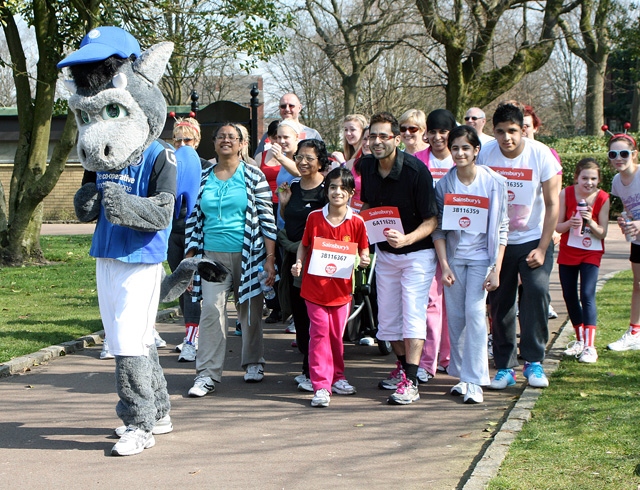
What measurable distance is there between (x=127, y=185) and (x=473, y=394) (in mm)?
2944

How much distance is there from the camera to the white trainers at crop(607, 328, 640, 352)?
801 centimetres

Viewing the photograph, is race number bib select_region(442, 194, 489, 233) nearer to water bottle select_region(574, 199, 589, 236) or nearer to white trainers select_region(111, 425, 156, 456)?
water bottle select_region(574, 199, 589, 236)

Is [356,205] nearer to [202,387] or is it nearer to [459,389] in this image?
[459,389]

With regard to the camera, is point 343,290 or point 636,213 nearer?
point 343,290

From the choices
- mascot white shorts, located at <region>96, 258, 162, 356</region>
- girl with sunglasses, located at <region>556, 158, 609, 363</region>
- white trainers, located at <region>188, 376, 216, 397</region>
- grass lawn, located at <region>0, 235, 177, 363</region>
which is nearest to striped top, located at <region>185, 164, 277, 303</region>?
white trainers, located at <region>188, 376, 216, 397</region>

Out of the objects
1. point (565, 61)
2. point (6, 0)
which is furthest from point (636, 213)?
point (565, 61)

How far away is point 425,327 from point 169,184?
237 centimetres

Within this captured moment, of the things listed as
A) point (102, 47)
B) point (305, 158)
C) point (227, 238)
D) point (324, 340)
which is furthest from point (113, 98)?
point (324, 340)

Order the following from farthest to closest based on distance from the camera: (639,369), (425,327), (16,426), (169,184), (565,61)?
(565,61)
(639,369)
(425,327)
(16,426)
(169,184)

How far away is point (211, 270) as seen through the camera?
6.00m

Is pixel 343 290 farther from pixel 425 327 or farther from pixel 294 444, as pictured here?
pixel 294 444

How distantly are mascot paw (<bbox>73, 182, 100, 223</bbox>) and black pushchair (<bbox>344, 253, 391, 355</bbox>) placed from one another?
2941mm

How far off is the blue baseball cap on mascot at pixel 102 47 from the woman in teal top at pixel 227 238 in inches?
65.2

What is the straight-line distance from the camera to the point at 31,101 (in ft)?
52.1
